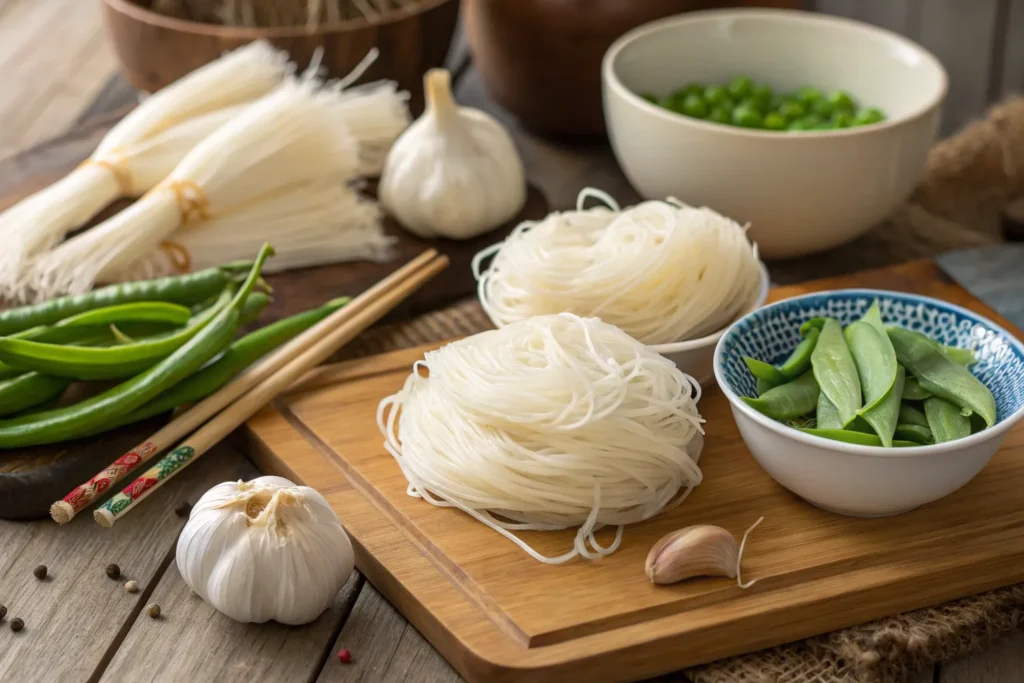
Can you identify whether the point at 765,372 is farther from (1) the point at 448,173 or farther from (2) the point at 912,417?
(1) the point at 448,173

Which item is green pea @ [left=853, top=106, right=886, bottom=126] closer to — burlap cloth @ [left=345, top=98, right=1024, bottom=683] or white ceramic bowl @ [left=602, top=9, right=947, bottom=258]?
white ceramic bowl @ [left=602, top=9, right=947, bottom=258]

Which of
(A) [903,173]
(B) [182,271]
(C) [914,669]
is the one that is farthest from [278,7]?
(C) [914,669]

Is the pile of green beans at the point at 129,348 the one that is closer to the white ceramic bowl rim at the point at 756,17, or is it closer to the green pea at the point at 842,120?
the white ceramic bowl rim at the point at 756,17

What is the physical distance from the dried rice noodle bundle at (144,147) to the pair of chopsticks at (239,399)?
0.56 m

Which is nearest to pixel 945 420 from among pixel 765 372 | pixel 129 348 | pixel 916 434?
pixel 916 434

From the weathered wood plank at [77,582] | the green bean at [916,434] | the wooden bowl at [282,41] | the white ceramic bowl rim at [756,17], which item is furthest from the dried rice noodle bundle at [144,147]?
the green bean at [916,434]

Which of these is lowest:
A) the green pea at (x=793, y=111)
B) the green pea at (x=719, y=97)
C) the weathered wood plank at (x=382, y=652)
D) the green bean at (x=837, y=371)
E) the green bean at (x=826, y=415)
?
the weathered wood plank at (x=382, y=652)

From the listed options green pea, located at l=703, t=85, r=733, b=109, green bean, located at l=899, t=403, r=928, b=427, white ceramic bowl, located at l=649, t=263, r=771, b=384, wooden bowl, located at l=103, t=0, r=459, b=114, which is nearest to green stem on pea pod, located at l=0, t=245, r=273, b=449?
white ceramic bowl, located at l=649, t=263, r=771, b=384

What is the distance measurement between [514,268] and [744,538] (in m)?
0.64

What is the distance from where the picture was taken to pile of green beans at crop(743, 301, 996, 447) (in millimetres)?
1595

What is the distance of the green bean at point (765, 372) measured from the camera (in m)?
1.71

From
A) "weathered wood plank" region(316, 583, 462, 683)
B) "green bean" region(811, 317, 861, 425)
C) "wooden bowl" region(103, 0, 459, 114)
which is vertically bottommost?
"weathered wood plank" region(316, 583, 462, 683)

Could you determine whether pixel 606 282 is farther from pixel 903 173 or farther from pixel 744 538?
pixel 903 173

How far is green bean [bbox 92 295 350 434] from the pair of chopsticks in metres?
0.02
